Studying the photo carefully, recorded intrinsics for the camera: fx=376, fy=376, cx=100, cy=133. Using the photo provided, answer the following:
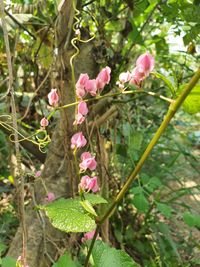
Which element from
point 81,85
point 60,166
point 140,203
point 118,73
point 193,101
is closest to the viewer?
point 193,101

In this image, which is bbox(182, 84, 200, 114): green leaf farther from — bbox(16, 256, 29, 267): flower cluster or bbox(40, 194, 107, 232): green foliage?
bbox(16, 256, 29, 267): flower cluster

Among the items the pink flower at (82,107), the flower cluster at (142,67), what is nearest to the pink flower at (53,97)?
the pink flower at (82,107)

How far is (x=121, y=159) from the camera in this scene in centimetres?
162

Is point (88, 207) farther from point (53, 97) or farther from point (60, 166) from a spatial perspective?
point (60, 166)

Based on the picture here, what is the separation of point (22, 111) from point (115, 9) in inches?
22.3

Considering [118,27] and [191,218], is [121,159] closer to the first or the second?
[191,218]

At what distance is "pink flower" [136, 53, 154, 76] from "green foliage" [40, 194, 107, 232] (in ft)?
0.66

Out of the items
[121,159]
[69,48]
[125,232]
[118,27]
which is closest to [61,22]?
[69,48]

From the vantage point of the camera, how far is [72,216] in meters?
0.52

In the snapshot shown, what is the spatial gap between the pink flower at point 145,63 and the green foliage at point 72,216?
203 millimetres

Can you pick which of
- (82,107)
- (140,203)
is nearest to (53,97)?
(82,107)

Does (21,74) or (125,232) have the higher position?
(21,74)

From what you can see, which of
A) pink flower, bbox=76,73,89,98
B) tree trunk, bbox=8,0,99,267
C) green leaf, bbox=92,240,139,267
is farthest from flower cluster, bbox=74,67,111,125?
tree trunk, bbox=8,0,99,267

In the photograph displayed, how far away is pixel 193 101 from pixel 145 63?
89mm
